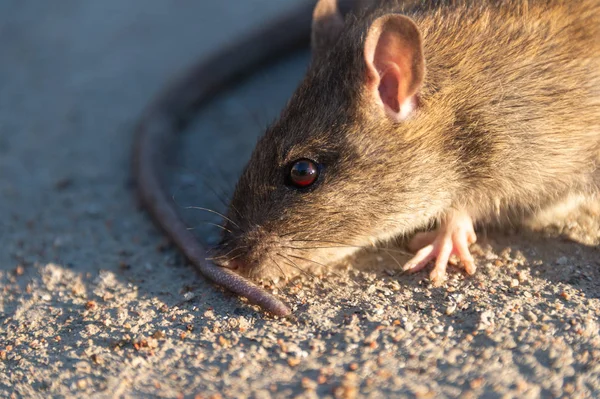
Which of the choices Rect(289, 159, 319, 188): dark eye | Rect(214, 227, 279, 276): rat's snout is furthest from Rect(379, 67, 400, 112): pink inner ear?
Rect(214, 227, 279, 276): rat's snout

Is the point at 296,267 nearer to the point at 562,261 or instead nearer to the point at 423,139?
the point at 423,139

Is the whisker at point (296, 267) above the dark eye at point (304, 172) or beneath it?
beneath

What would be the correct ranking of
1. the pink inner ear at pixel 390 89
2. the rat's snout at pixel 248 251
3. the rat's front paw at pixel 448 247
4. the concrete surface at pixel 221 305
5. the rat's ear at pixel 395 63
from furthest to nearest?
1. the rat's front paw at pixel 448 247
2. the rat's snout at pixel 248 251
3. the pink inner ear at pixel 390 89
4. the rat's ear at pixel 395 63
5. the concrete surface at pixel 221 305

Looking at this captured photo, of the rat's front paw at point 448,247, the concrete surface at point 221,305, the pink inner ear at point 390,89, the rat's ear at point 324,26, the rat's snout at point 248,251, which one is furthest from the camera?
the rat's ear at point 324,26

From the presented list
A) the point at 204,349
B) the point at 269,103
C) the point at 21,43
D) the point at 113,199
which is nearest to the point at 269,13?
the point at 269,103

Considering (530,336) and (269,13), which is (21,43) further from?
(530,336)

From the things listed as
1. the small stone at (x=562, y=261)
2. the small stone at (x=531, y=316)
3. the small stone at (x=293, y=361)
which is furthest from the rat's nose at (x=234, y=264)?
the small stone at (x=562, y=261)

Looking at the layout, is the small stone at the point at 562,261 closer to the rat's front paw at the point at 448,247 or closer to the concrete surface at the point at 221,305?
the concrete surface at the point at 221,305
